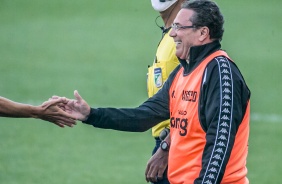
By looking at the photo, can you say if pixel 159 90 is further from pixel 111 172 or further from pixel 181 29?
pixel 111 172

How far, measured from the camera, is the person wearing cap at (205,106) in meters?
6.75

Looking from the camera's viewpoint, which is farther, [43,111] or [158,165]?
[43,111]

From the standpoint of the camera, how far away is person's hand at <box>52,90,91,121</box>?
7.73m

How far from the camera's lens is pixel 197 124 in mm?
6969

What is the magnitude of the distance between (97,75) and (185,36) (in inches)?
546

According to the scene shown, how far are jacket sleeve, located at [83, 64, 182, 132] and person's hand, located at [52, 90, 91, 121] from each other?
0.04 meters

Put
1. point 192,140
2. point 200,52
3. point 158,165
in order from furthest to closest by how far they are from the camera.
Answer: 1. point 158,165
2. point 200,52
3. point 192,140

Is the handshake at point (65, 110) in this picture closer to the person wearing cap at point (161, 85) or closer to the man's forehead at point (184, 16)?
the person wearing cap at point (161, 85)

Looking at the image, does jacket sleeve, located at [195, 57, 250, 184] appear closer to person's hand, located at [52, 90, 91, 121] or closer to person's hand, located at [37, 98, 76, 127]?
person's hand, located at [52, 90, 91, 121]

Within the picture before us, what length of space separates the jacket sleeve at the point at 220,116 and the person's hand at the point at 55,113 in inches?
62.6

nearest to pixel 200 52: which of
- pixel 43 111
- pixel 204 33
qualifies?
pixel 204 33

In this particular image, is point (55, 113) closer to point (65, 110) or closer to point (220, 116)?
point (65, 110)

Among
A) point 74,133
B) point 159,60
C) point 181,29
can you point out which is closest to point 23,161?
point 74,133

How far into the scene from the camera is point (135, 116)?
7.89 meters
